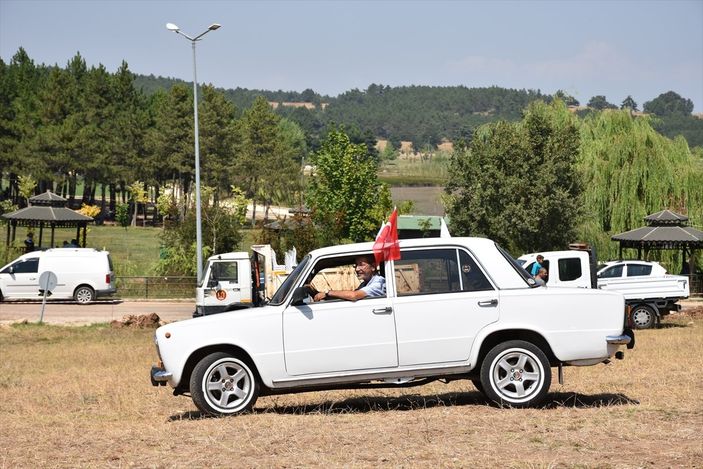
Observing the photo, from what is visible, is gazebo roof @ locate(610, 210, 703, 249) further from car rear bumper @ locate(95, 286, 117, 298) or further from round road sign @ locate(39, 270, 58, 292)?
round road sign @ locate(39, 270, 58, 292)

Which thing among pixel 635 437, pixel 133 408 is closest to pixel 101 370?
pixel 133 408

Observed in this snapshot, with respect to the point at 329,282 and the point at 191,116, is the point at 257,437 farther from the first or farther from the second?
the point at 191,116

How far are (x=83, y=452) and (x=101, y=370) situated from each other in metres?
10.9

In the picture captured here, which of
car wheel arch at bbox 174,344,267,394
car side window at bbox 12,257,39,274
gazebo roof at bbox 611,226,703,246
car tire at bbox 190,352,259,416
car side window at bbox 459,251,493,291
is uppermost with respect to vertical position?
gazebo roof at bbox 611,226,703,246

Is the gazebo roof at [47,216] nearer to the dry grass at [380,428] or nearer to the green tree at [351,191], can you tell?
the green tree at [351,191]

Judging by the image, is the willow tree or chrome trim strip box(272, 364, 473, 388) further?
the willow tree

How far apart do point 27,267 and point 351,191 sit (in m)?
22.9

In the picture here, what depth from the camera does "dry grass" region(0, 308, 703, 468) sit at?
26.3 ft

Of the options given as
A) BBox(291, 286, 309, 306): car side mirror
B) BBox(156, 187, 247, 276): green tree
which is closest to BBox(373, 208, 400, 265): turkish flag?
BBox(291, 286, 309, 306): car side mirror

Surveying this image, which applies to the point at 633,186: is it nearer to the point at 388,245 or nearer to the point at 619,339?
the point at 619,339

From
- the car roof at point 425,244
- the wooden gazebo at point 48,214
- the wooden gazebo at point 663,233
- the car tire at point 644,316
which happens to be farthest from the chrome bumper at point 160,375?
the wooden gazebo at point 48,214

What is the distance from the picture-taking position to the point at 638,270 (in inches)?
1198

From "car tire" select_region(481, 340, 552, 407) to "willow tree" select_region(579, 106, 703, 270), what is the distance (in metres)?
34.7

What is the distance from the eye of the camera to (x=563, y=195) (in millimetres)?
42156
